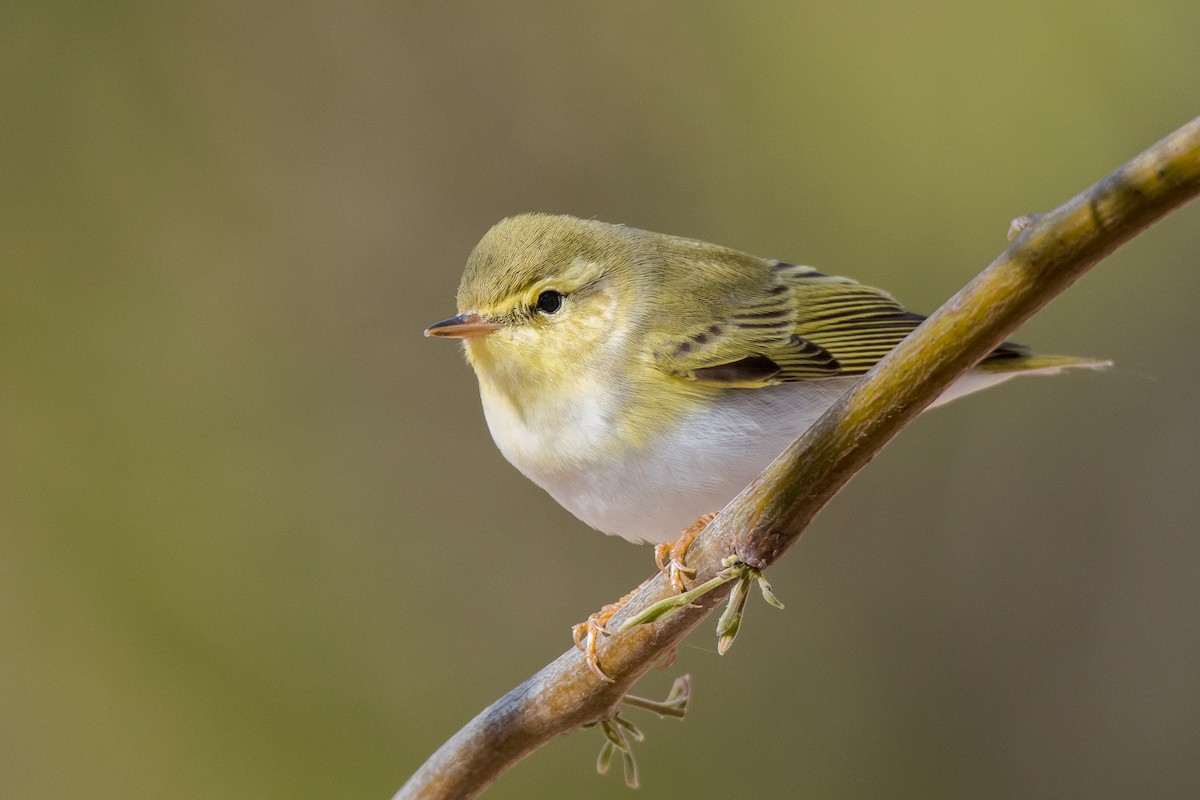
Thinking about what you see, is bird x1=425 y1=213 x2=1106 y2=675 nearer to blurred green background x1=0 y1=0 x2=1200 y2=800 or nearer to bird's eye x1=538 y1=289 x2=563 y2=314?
bird's eye x1=538 y1=289 x2=563 y2=314

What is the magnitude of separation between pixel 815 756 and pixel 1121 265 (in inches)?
82.5

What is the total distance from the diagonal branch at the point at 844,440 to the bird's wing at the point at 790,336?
888 millimetres

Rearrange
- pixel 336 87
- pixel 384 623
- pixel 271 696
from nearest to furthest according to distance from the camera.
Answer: pixel 271 696 < pixel 384 623 < pixel 336 87

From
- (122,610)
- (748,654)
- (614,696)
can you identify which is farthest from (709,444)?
(122,610)

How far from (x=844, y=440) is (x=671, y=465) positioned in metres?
1.00

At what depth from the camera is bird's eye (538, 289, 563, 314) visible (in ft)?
7.70

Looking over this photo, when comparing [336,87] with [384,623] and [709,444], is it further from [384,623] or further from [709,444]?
[709,444]

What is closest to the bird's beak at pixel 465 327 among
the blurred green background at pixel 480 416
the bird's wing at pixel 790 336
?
the bird's wing at pixel 790 336

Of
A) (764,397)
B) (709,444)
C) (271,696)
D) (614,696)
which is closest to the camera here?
(614,696)

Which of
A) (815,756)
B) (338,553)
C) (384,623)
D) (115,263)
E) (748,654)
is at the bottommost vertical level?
(815,756)

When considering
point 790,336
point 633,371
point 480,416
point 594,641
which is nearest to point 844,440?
point 594,641

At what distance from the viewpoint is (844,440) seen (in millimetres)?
1194

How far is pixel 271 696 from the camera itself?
3.91 meters

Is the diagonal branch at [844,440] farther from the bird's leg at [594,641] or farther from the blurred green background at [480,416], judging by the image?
the blurred green background at [480,416]
